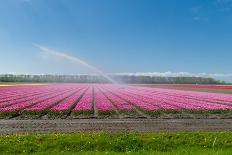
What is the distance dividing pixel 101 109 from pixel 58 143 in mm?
12336

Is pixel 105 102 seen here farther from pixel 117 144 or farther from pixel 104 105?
pixel 117 144

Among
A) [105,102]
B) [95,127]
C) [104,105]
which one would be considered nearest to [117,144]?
[95,127]

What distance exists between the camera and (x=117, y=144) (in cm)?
1051

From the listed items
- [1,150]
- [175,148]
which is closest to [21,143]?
[1,150]

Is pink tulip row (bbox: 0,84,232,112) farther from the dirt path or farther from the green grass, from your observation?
the green grass

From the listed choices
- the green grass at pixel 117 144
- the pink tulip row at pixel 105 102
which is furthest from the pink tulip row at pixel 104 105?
the green grass at pixel 117 144

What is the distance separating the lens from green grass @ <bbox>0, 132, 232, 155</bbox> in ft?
32.2

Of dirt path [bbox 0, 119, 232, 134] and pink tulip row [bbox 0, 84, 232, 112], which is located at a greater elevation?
pink tulip row [bbox 0, 84, 232, 112]

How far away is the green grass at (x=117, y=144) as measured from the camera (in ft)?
32.2

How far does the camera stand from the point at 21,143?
34.9 ft

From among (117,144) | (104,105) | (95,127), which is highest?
(104,105)

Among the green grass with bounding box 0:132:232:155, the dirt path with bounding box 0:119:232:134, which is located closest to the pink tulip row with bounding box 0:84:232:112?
the dirt path with bounding box 0:119:232:134

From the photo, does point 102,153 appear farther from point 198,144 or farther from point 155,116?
point 155,116

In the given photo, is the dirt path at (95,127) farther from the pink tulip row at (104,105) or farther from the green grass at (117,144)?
the pink tulip row at (104,105)
